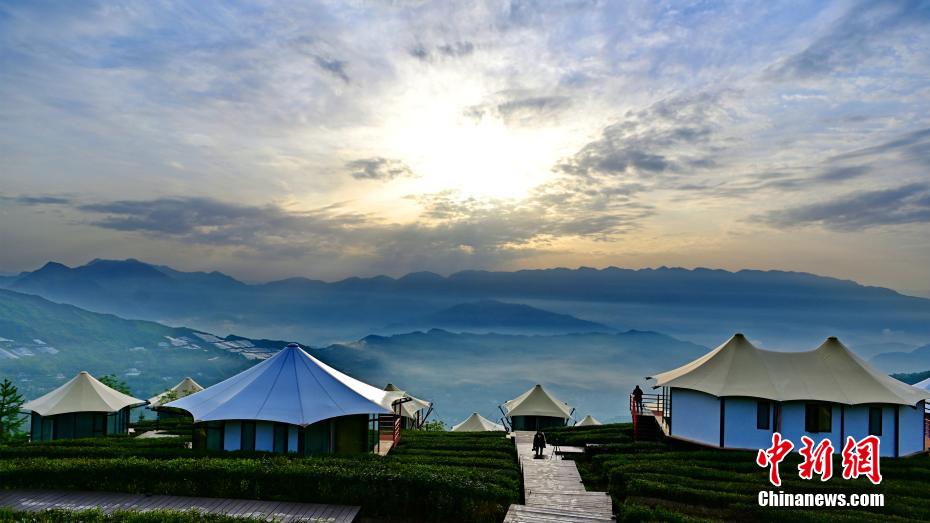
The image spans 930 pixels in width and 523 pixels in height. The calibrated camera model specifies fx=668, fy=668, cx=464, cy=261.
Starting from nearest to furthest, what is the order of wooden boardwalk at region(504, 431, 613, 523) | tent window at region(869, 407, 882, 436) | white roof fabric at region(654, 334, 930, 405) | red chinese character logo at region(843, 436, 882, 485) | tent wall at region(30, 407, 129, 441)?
1. wooden boardwalk at region(504, 431, 613, 523)
2. red chinese character logo at region(843, 436, 882, 485)
3. white roof fabric at region(654, 334, 930, 405)
4. tent window at region(869, 407, 882, 436)
5. tent wall at region(30, 407, 129, 441)

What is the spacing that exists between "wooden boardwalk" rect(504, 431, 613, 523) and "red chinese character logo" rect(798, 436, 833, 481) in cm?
773

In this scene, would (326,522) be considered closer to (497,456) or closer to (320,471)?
(320,471)

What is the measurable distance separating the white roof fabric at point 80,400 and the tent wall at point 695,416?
30.2m

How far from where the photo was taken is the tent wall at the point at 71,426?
123ft

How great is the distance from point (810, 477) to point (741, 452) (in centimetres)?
465

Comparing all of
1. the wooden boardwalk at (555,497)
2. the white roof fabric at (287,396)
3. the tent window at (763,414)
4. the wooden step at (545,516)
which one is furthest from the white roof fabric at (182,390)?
the tent window at (763,414)

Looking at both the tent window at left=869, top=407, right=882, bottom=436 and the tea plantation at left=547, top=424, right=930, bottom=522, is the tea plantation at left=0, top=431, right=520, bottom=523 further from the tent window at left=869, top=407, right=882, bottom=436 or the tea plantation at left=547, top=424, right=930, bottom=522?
the tent window at left=869, top=407, right=882, bottom=436

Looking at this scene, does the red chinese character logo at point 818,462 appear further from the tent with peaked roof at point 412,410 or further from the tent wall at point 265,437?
the tent with peaked roof at point 412,410

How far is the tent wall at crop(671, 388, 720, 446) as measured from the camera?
28.9 m

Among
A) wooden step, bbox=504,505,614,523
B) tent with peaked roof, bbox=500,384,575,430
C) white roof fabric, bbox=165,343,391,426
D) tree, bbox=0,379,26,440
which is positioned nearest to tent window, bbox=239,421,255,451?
white roof fabric, bbox=165,343,391,426

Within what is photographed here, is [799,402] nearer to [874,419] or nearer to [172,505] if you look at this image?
[874,419]

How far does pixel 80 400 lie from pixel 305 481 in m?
24.8

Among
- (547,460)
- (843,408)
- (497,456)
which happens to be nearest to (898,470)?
(843,408)

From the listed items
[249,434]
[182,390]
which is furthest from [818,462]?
[182,390]
